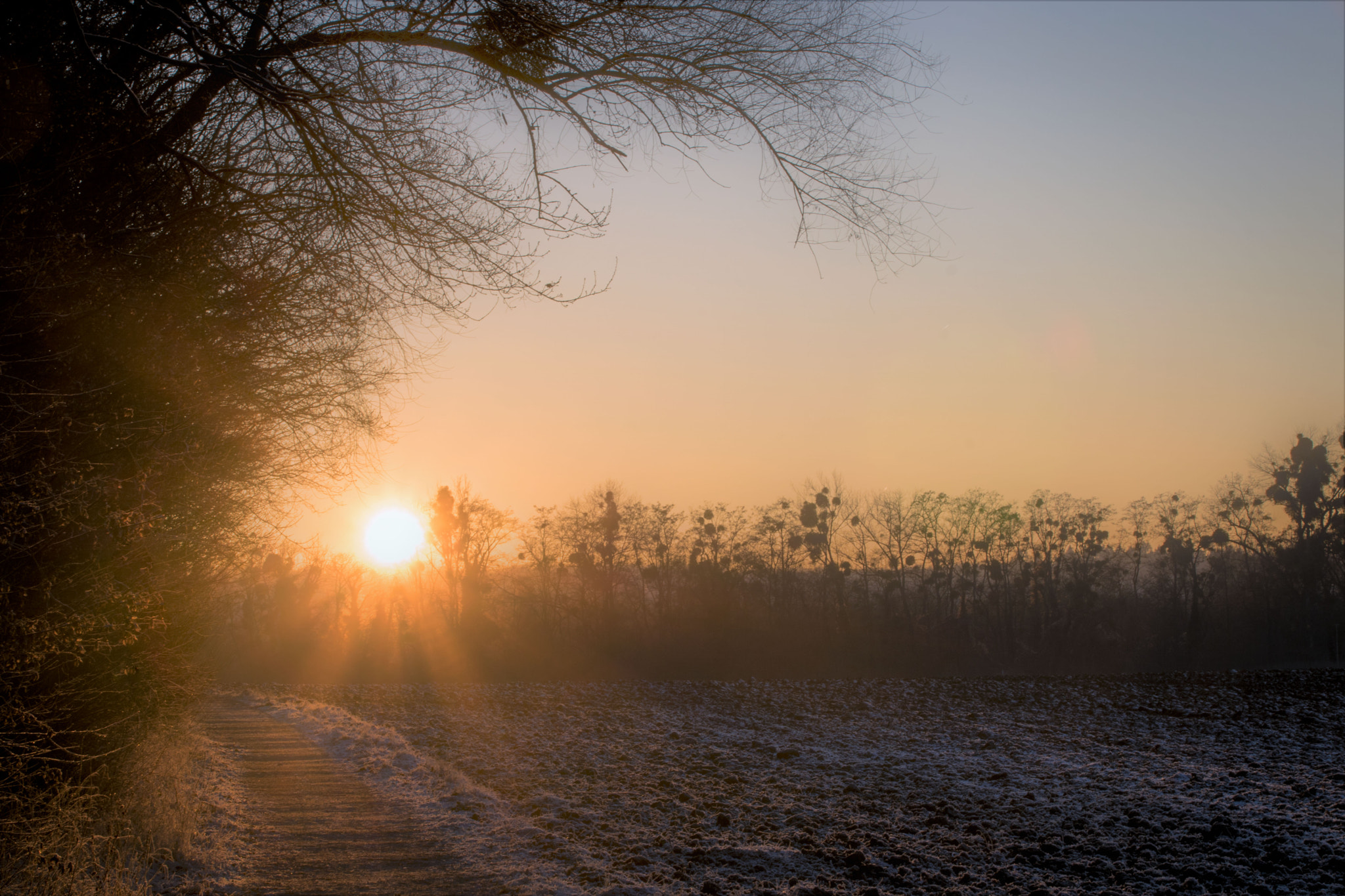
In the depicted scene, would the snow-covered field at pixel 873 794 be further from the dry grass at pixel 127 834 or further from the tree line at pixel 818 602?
the tree line at pixel 818 602

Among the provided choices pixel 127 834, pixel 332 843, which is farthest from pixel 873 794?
pixel 127 834

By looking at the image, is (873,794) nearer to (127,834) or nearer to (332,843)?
(332,843)

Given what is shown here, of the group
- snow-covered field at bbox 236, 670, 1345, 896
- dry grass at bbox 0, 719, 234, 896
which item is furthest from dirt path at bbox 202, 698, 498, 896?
dry grass at bbox 0, 719, 234, 896

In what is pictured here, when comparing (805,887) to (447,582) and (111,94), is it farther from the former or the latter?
(447,582)

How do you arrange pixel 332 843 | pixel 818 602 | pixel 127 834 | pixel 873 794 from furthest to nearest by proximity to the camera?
pixel 818 602 → pixel 873 794 → pixel 332 843 → pixel 127 834

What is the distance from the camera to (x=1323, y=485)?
148ft

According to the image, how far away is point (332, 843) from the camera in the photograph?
266 inches

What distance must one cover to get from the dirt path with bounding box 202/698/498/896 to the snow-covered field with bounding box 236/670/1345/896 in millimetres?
326

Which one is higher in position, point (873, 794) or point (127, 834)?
point (127, 834)

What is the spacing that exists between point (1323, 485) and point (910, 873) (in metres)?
51.9

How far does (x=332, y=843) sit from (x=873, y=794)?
6000mm

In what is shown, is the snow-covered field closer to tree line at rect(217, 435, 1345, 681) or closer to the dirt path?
the dirt path

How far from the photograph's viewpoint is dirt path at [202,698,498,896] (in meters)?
5.71

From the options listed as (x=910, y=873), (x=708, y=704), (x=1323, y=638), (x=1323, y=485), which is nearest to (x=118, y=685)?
(x=910, y=873)
